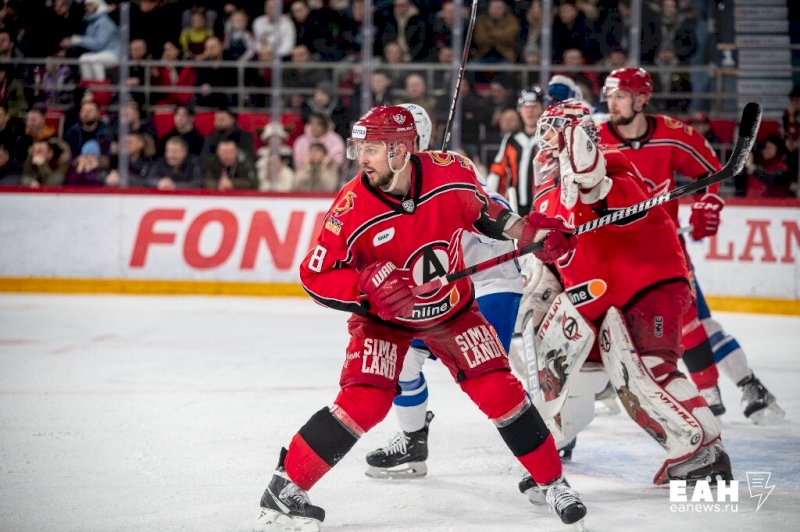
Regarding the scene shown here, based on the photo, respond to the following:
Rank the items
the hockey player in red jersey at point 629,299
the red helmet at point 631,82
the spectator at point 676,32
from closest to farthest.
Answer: the hockey player in red jersey at point 629,299 → the red helmet at point 631,82 → the spectator at point 676,32

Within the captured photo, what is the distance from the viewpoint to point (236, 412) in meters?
5.20

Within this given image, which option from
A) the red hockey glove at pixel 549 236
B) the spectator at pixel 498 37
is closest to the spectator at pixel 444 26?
the spectator at pixel 498 37

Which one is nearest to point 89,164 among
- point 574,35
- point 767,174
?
point 574,35

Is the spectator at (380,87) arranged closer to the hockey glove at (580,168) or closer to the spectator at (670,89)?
the spectator at (670,89)

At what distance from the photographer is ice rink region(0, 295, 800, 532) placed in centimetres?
368

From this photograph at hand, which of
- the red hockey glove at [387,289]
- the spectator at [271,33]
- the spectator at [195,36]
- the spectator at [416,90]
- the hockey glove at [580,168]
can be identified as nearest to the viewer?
the red hockey glove at [387,289]

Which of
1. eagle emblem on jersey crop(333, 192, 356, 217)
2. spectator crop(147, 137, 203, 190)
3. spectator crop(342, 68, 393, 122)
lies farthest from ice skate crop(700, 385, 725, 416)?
spectator crop(147, 137, 203, 190)

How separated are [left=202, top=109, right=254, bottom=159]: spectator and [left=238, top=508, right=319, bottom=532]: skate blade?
18.8 ft

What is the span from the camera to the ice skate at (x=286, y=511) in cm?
347

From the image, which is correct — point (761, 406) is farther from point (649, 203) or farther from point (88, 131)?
point (88, 131)

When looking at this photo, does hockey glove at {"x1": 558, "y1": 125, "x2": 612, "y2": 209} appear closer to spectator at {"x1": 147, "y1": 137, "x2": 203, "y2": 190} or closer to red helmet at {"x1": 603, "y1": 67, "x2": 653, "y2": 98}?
red helmet at {"x1": 603, "y1": 67, "x2": 653, "y2": 98}

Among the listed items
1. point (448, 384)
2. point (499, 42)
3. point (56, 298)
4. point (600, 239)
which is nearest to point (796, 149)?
point (499, 42)

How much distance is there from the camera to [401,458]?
425 cm

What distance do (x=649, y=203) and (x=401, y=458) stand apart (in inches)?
49.5
